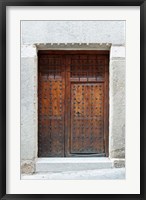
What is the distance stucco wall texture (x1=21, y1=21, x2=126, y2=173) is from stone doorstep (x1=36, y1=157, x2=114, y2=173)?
0.10m

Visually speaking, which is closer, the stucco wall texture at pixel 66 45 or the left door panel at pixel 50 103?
the stucco wall texture at pixel 66 45

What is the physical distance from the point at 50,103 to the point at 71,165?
0.83m

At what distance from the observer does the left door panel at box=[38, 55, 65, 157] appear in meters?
3.57

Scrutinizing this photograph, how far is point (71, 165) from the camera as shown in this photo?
3361 mm

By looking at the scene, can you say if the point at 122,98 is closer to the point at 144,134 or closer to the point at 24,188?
the point at 144,134

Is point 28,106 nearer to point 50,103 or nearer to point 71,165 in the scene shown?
point 50,103

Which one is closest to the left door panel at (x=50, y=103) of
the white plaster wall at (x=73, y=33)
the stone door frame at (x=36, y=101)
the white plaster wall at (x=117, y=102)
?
the stone door frame at (x=36, y=101)

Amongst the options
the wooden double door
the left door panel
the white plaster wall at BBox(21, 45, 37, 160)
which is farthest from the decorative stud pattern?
the white plaster wall at BBox(21, 45, 37, 160)

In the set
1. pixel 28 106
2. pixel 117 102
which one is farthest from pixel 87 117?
pixel 28 106

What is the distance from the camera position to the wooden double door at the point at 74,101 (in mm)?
3578

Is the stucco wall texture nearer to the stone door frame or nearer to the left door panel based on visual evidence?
the stone door frame

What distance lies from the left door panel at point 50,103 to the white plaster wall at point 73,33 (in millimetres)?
315

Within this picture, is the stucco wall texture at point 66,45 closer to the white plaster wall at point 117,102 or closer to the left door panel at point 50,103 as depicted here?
the white plaster wall at point 117,102

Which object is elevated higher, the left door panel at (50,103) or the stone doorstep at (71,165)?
the left door panel at (50,103)
